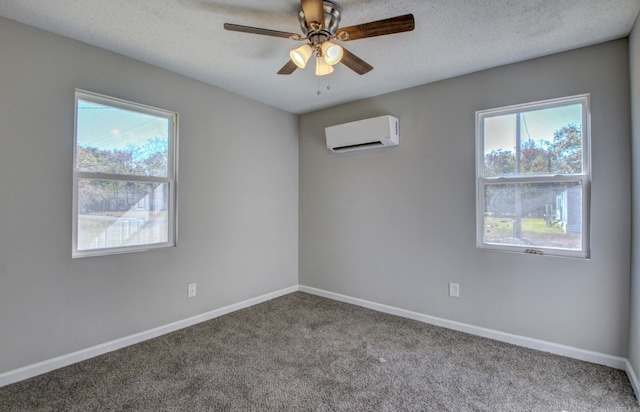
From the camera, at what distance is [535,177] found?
102 inches

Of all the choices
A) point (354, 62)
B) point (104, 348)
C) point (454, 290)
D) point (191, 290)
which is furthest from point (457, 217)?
point (104, 348)

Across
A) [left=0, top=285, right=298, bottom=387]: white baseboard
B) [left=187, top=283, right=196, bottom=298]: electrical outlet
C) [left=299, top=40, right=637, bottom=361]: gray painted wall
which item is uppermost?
[left=299, top=40, right=637, bottom=361]: gray painted wall

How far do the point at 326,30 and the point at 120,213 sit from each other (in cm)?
220

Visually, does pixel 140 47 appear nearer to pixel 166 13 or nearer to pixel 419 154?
pixel 166 13

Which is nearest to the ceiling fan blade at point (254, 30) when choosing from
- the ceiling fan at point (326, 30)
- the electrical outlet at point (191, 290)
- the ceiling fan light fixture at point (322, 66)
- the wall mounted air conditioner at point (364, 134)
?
the ceiling fan at point (326, 30)

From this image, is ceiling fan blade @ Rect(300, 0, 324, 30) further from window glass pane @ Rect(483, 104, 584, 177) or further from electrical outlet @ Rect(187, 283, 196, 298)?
electrical outlet @ Rect(187, 283, 196, 298)

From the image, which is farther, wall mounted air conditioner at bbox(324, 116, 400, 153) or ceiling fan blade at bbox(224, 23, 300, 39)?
wall mounted air conditioner at bbox(324, 116, 400, 153)

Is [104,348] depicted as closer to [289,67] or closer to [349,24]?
[289,67]

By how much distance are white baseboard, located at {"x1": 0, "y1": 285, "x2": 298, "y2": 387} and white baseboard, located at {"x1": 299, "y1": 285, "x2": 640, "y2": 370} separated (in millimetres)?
1467

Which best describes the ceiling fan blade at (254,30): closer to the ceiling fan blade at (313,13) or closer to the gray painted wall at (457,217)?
the ceiling fan blade at (313,13)

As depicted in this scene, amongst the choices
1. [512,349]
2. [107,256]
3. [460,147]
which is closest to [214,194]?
[107,256]

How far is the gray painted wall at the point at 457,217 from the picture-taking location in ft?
7.42

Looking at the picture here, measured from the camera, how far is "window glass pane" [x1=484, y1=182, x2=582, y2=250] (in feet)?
7.99

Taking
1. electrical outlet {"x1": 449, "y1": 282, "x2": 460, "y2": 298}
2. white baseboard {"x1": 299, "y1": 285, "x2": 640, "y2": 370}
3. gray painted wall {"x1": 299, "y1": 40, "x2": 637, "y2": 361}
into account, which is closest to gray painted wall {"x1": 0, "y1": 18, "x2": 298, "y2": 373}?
gray painted wall {"x1": 299, "y1": 40, "x2": 637, "y2": 361}
